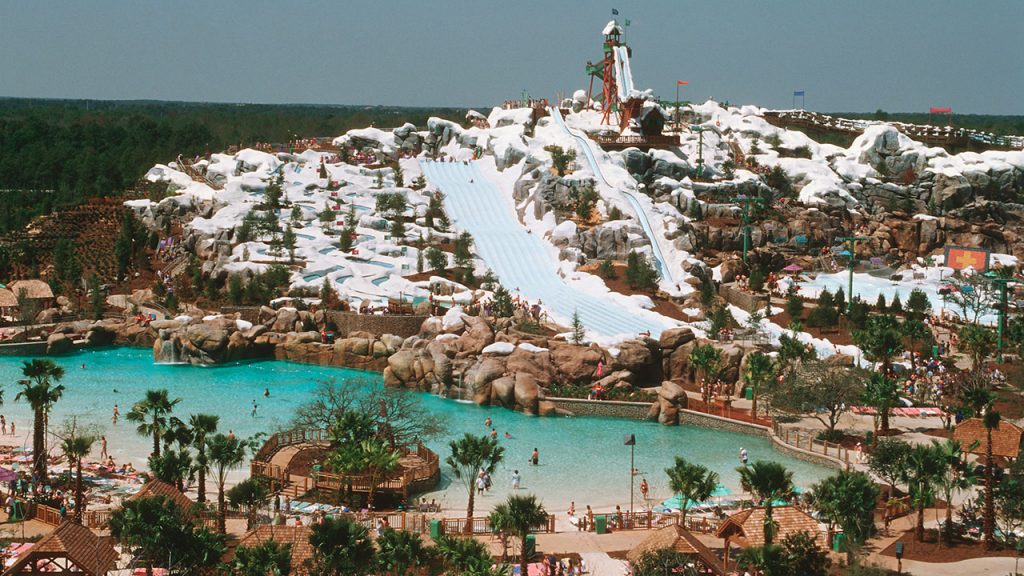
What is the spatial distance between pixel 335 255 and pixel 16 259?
1776 centimetres

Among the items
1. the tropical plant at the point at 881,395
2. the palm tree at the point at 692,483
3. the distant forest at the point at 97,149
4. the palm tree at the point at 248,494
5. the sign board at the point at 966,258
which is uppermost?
the distant forest at the point at 97,149

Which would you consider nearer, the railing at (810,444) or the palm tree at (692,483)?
the palm tree at (692,483)

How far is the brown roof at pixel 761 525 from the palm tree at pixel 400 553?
23.2ft

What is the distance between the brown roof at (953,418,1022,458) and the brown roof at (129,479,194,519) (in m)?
19.7

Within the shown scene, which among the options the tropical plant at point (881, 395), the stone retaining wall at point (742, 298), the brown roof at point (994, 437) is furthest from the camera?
the stone retaining wall at point (742, 298)

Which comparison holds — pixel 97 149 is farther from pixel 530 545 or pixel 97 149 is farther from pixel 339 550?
pixel 339 550

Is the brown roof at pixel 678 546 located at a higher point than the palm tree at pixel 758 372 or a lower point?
lower

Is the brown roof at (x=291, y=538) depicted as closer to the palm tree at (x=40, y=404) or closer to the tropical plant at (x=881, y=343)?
the palm tree at (x=40, y=404)

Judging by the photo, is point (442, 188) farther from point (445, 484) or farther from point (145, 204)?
point (445, 484)

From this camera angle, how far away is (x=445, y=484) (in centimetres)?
3125

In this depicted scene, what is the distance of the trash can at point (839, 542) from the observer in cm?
2464

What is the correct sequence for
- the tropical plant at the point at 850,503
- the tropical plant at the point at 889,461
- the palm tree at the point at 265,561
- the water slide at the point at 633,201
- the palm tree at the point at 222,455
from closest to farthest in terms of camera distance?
the palm tree at the point at 265,561, the tropical plant at the point at 850,503, the palm tree at the point at 222,455, the tropical plant at the point at 889,461, the water slide at the point at 633,201

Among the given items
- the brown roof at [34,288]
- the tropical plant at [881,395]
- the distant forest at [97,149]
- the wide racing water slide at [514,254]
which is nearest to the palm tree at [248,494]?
the tropical plant at [881,395]

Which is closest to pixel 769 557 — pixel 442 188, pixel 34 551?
pixel 34 551
